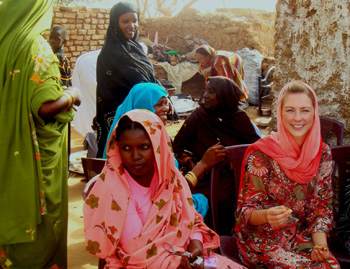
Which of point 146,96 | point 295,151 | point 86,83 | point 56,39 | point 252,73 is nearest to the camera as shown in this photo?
point 295,151

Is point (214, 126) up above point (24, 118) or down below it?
below

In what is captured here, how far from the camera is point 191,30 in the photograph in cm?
1269

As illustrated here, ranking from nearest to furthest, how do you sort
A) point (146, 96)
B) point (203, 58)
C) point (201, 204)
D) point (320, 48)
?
point (201, 204) < point (146, 96) < point (320, 48) < point (203, 58)

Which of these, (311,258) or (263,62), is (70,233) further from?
(263,62)

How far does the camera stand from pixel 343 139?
3002 mm

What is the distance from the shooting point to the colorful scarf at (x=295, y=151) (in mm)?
2314

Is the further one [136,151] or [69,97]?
[69,97]

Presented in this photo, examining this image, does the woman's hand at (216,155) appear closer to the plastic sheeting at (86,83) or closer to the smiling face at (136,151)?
the smiling face at (136,151)

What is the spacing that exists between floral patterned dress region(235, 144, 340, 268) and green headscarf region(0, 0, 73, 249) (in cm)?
119

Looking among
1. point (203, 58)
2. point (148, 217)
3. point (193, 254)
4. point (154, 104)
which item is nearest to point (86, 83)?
point (203, 58)

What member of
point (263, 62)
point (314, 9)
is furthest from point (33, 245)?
point (263, 62)

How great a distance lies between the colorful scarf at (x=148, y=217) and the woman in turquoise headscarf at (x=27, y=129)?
0.61 metres

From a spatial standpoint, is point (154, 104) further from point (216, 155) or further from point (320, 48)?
point (320, 48)

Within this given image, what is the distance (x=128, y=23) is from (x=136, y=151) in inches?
73.5
